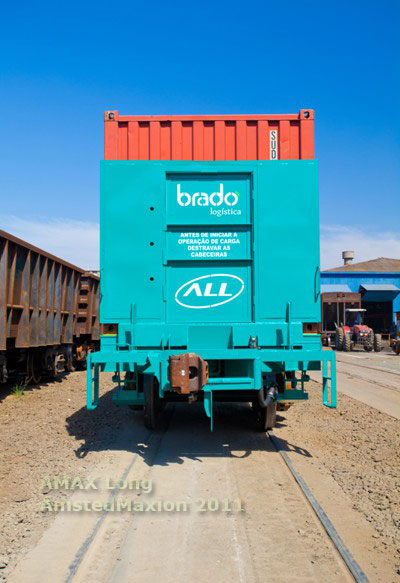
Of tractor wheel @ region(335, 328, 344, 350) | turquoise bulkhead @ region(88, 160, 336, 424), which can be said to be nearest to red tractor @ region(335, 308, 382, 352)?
tractor wheel @ region(335, 328, 344, 350)

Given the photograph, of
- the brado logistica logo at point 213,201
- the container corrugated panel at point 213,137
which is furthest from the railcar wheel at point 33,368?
the brado logistica logo at point 213,201

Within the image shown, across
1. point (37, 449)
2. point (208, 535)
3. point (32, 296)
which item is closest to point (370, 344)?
point (32, 296)

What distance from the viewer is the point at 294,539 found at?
405 centimetres

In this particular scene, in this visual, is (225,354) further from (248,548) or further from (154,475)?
(248,548)

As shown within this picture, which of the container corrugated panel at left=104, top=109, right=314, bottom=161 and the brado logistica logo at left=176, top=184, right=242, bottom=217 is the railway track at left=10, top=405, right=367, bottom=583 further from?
the container corrugated panel at left=104, top=109, right=314, bottom=161

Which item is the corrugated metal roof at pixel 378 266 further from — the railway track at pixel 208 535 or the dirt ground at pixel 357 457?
the railway track at pixel 208 535

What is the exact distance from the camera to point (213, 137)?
717 cm

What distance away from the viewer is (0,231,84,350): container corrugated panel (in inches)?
396

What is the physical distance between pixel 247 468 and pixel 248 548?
2.14 m

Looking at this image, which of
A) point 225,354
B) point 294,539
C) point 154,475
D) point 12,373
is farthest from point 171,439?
point 12,373

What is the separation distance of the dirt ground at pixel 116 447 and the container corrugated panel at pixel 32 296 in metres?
1.63

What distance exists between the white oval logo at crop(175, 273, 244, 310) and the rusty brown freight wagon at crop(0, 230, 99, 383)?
4.90 meters

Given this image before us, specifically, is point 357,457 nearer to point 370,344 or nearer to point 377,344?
point 377,344

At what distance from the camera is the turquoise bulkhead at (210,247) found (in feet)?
21.4
